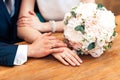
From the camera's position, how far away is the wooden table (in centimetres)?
95

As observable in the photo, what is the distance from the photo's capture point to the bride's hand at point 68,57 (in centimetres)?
102

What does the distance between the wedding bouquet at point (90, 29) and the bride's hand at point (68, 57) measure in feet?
0.08

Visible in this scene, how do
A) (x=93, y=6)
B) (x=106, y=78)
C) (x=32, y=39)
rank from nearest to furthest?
(x=106, y=78) → (x=93, y=6) → (x=32, y=39)

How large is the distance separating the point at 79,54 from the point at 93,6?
0.66 feet

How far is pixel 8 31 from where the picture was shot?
133 centimetres

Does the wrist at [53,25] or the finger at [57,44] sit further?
the wrist at [53,25]

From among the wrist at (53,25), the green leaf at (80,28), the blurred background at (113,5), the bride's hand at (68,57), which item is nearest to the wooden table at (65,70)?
the bride's hand at (68,57)

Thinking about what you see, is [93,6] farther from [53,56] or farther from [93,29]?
[53,56]

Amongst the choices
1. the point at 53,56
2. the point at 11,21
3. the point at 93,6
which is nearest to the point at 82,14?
the point at 93,6

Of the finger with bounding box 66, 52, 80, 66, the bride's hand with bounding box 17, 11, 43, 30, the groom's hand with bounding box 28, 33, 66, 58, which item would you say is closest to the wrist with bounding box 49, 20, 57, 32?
the bride's hand with bounding box 17, 11, 43, 30

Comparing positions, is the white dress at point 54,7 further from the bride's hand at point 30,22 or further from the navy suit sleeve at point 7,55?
the navy suit sleeve at point 7,55

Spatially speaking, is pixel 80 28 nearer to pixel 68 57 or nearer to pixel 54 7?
pixel 68 57

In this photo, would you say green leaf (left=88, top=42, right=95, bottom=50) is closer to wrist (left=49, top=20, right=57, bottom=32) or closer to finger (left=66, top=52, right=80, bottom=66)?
finger (left=66, top=52, right=80, bottom=66)

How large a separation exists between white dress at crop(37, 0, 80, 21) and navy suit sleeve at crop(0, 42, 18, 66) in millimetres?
Result: 357
